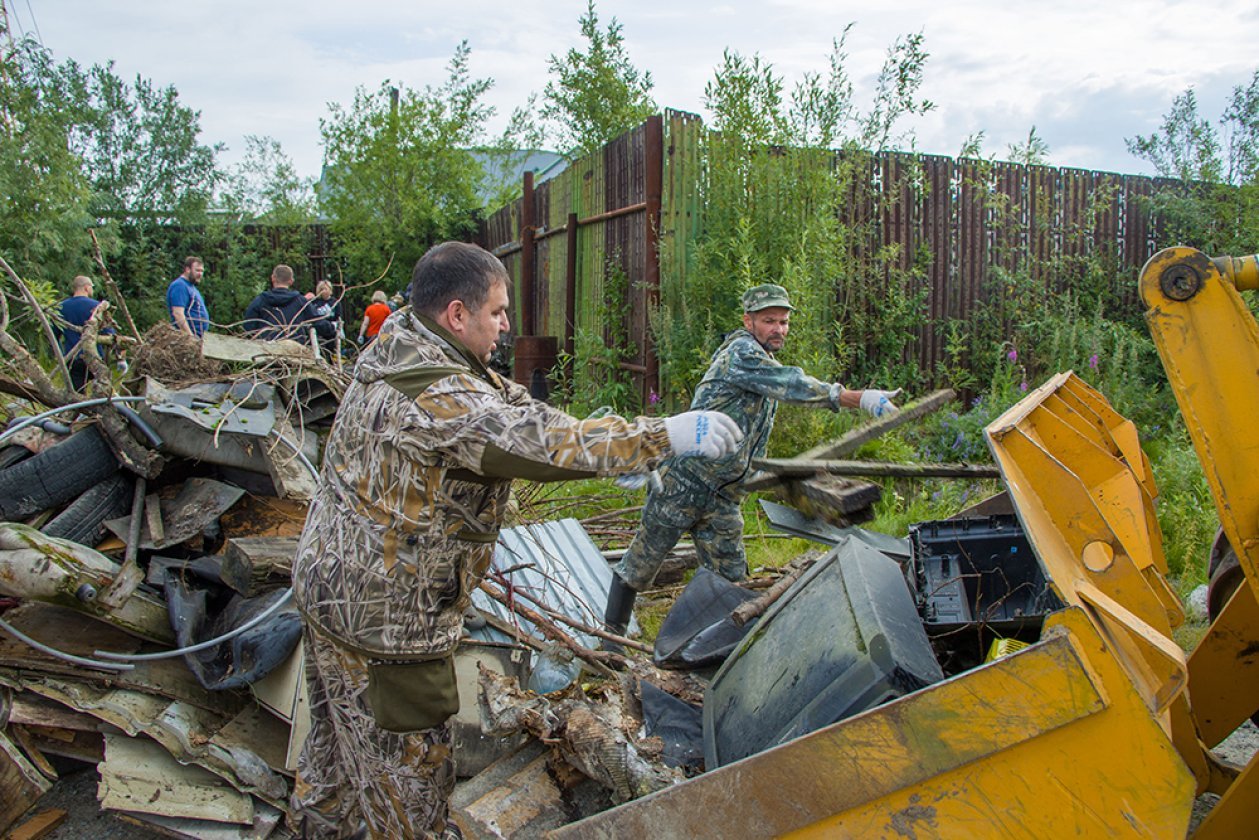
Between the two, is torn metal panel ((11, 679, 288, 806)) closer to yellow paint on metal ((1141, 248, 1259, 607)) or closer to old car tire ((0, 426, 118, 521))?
old car tire ((0, 426, 118, 521))

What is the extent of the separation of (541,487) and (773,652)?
152 inches

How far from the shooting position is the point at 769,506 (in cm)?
412

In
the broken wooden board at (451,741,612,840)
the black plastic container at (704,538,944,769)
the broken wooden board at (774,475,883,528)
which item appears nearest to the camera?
the black plastic container at (704,538,944,769)

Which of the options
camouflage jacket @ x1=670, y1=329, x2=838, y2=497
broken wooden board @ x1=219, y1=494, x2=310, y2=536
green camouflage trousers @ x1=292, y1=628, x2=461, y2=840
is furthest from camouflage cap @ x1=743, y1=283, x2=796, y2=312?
green camouflage trousers @ x1=292, y1=628, x2=461, y2=840

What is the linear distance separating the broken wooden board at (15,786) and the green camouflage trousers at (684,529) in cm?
265

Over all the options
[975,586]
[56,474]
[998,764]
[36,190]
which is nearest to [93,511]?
[56,474]

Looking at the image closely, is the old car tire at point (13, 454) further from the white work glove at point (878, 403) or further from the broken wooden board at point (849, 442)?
the white work glove at point (878, 403)

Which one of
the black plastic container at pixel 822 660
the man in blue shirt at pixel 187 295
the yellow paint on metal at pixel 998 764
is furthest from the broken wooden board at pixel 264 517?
the man in blue shirt at pixel 187 295

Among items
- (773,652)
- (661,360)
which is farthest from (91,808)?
(661,360)

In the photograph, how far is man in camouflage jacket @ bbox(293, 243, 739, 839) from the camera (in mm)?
2184

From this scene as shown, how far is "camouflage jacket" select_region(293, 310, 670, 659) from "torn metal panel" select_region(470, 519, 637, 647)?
164cm

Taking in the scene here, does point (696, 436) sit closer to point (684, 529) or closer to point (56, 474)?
point (684, 529)

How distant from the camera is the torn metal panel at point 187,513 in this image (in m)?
4.04

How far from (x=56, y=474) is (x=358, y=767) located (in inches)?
97.3
